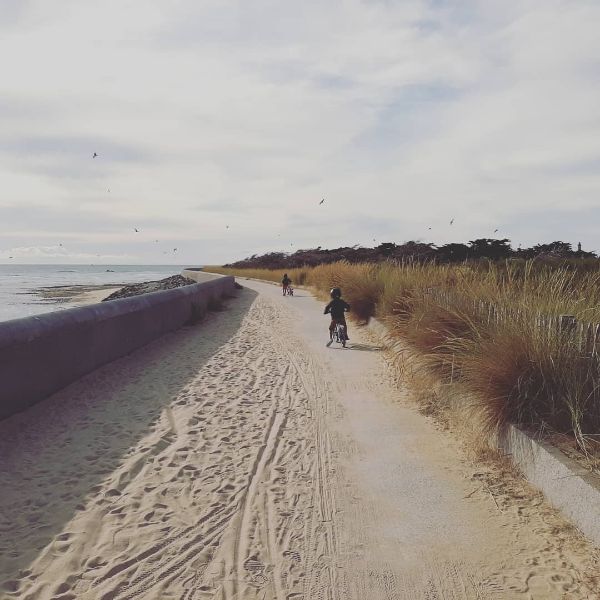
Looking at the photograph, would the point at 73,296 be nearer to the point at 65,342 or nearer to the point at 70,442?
the point at 65,342

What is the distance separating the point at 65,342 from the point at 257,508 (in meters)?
4.21

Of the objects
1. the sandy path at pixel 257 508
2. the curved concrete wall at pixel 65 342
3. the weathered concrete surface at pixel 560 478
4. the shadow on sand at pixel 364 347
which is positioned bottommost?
the sandy path at pixel 257 508

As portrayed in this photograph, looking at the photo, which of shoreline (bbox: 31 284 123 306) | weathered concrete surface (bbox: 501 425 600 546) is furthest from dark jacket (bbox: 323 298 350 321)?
shoreline (bbox: 31 284 123 306)

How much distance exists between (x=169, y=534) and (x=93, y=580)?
0.57 meters

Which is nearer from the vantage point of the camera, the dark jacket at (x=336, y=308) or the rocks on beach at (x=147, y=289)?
the dark jacket at (x=336, y=308)

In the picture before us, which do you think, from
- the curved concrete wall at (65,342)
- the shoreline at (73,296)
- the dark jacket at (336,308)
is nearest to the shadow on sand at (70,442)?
A: the curved concrete wall at (65,342)

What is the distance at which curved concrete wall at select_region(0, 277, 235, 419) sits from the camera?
558 centimetres

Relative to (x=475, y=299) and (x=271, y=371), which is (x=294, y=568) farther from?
(x=271, y=371)

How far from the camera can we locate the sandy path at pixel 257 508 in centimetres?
294

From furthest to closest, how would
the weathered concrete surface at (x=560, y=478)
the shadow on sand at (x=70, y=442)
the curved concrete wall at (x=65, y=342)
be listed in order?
the curved concrete wall at (x=65, y=342) < the shadow on sand at (x=70, y=442) < the weathered concrete surface at (x=560, y=478)

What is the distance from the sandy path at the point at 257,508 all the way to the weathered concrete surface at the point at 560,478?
138 mm

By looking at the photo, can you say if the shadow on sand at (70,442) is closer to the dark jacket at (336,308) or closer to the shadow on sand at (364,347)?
the dark jacket at (336,308)

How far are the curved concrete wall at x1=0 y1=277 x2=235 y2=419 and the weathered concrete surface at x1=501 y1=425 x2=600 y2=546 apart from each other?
491cm

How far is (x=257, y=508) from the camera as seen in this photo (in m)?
3.77
